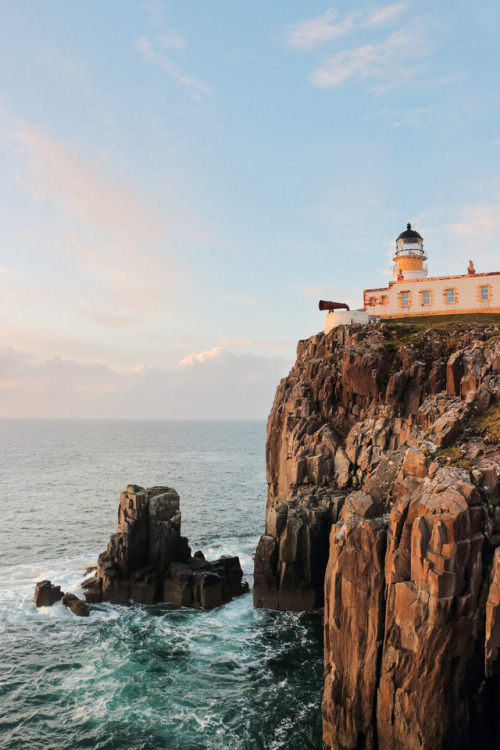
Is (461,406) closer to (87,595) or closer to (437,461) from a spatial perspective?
(437,461)

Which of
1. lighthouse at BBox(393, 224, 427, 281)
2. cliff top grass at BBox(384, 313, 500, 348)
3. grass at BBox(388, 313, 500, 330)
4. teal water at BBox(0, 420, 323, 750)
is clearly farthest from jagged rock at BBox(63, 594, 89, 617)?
lighthouse at BBox(393, 224, 427, 281)

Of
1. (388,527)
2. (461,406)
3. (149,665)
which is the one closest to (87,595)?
(149,665)

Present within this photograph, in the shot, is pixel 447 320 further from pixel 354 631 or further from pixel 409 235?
pixel 354 631

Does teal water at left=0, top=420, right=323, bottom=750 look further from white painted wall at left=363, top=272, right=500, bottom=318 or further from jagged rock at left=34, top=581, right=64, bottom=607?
white painted wall at left=363, top=272, right=500, bottom=318

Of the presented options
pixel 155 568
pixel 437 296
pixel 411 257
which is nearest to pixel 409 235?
pixel 411 257

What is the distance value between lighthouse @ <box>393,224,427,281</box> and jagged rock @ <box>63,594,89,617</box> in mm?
59349

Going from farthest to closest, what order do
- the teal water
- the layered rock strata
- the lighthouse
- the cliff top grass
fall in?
1. the lighthouse
2. the cliff top grass
3. the layered rock strata
4. the teal water

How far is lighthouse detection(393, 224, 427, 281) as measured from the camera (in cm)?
7625

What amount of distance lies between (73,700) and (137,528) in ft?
50.5

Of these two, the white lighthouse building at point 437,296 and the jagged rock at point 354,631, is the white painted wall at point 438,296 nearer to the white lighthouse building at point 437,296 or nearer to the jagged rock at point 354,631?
the white lighthouse building at point 437,296

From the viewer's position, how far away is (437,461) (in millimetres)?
25984

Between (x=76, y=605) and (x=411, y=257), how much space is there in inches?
2477

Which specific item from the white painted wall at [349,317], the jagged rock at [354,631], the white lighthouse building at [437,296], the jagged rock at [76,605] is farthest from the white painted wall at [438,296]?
the jagged rock at [76,605]

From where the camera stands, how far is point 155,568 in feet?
141
